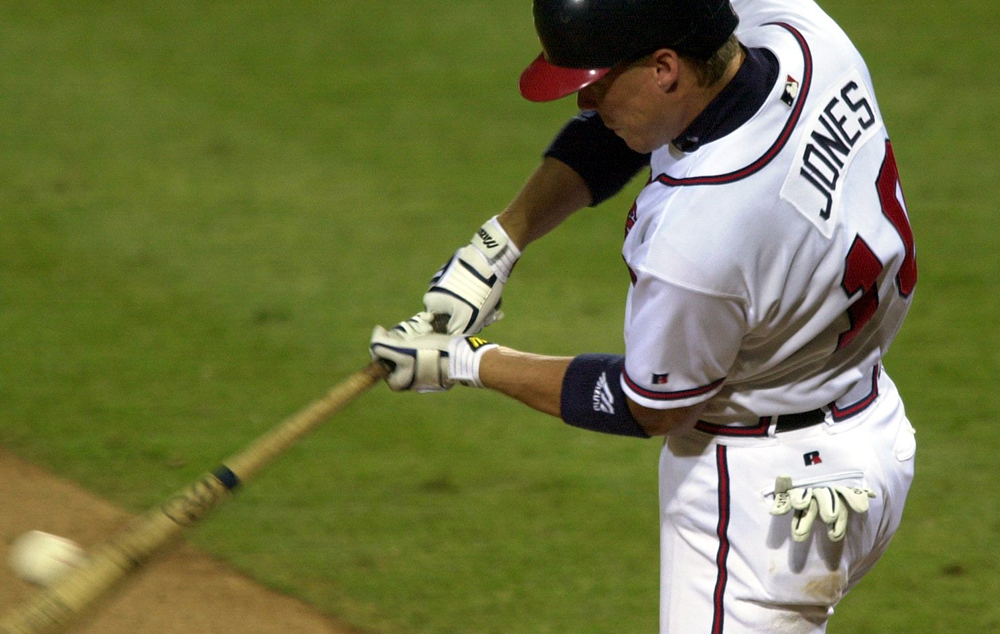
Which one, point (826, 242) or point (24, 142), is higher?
point (24, 142)

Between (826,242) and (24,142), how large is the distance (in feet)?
18.9

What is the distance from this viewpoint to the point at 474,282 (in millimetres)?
3006

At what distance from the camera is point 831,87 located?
7.89 feet

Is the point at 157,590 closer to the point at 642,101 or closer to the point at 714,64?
the point at 642,101

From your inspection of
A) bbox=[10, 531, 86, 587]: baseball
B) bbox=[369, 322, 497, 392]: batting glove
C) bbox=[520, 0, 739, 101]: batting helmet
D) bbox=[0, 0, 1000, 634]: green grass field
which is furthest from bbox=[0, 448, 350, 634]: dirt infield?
bbox=[520, 0, 739, 101]: batting helmet

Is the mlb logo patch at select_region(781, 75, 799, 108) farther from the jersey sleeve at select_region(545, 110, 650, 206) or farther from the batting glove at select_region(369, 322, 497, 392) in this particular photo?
the batting glove at select_region(369, 322, 497, 392)

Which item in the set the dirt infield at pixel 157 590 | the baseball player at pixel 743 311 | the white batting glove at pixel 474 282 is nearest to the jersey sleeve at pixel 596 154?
the white batting glove at pixel 474 282

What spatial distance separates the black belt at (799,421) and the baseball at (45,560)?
1.52 m

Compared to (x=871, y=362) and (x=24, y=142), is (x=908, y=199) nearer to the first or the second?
(x=871, y=362)

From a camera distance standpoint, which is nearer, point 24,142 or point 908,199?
point 908,199

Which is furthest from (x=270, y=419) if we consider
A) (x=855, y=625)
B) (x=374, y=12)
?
(x=374, y=12)

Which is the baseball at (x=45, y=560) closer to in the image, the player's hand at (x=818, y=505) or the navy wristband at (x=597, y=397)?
the navy wristband at (x=597, y=397)

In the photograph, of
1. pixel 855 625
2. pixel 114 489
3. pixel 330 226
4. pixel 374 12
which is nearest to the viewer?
pixel 855 625

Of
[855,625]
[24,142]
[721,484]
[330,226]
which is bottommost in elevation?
[855,625]
